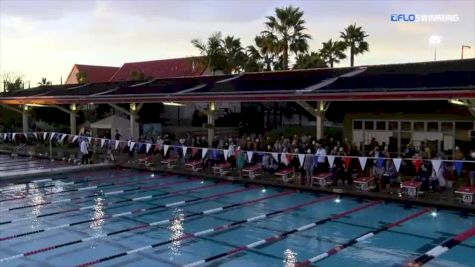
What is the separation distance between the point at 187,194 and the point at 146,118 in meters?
19.3

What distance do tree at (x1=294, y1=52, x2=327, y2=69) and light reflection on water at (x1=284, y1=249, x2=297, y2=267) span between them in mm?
25144

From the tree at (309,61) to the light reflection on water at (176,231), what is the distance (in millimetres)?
22060

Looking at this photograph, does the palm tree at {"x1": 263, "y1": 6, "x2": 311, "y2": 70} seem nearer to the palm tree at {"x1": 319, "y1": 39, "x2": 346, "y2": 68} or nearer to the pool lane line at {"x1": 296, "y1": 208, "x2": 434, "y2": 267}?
the palm tree at {"x1": 319, "y1": 39, "x2": 346, "y2": 68}

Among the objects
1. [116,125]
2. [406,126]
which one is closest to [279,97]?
[406,126]

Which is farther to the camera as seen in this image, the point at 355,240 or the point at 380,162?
the point at 380,162

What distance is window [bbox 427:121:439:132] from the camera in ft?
62.6

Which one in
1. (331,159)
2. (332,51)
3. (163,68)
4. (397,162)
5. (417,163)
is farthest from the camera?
(163,68)

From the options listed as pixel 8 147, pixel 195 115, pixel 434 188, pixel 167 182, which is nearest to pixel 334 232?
pixel 434 188

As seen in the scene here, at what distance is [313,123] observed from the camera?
3275 centimetres

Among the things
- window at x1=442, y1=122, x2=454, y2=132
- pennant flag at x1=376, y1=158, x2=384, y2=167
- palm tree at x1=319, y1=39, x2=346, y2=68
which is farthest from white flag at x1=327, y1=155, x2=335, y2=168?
palm tree at x1=319, y1=39, x2=346, y2=68

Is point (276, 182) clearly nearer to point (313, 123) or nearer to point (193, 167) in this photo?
point (193, 167)

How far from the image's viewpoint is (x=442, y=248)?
1025 cm

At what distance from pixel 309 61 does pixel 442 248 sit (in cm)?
2511

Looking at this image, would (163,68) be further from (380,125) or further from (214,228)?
(214,228)
